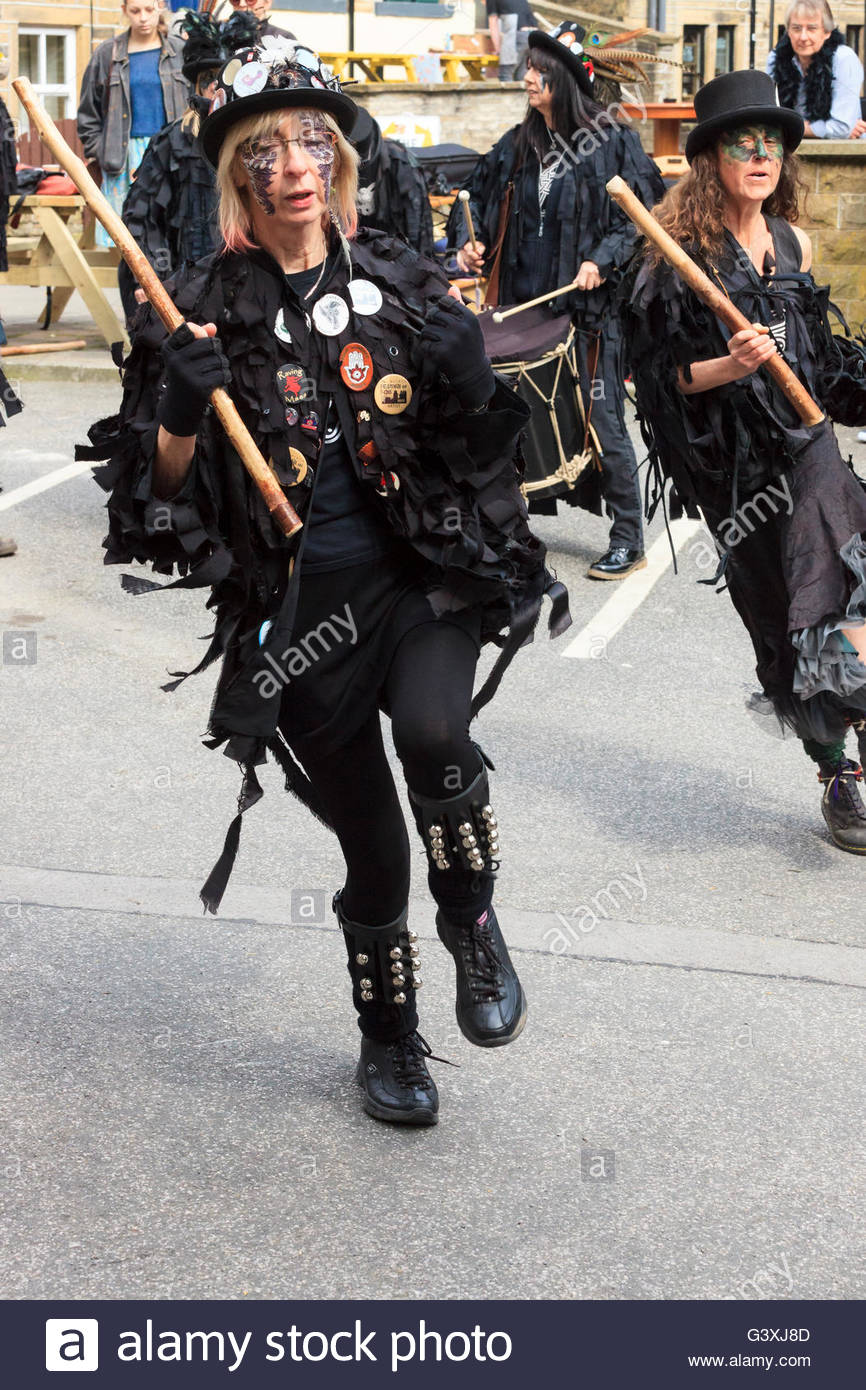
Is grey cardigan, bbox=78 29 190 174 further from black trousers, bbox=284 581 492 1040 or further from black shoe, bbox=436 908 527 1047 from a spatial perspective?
black shoe, bbox=436 908 527 1047

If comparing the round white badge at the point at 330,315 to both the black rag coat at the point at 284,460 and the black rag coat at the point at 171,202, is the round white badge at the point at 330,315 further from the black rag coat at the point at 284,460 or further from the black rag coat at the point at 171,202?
the black rag coat at the point at 171,202

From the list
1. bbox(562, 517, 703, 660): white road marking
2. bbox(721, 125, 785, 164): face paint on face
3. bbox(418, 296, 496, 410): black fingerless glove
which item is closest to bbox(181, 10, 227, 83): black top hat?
bbox(562, 517, 703, 660): white road marking

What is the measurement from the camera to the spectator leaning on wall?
12.0 meters

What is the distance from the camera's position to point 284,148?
11.2 ft

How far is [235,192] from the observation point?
138 inches

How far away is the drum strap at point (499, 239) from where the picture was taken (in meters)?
8.55

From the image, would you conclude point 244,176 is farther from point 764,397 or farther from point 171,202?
point 171,202

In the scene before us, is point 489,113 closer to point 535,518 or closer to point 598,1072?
point 535,518

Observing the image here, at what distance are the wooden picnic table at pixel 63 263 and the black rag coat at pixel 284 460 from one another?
28.6 feet

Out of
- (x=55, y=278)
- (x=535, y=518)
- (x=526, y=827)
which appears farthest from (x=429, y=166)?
(x=526, y=827)

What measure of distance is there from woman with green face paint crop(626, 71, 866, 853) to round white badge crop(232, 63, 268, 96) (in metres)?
1.88

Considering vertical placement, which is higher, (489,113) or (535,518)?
(489,113)

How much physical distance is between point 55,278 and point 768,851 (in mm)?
9402

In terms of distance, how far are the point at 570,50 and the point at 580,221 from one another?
0.71 metres
